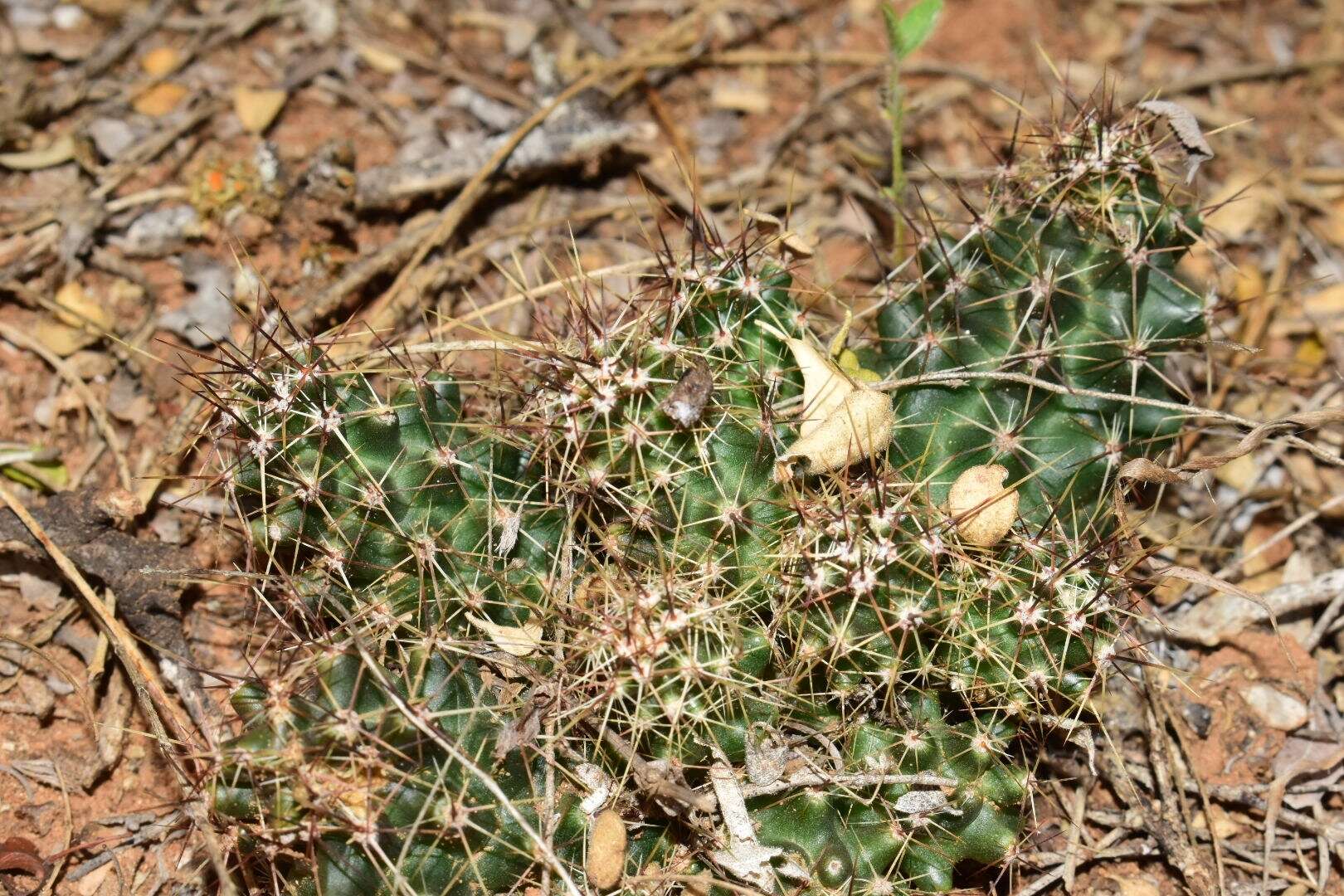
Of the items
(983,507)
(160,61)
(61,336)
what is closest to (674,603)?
(983,507)

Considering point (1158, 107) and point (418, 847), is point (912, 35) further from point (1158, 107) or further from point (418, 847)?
point (418, 847)

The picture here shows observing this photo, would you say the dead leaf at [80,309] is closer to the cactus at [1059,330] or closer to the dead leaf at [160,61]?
the dead leaf at [160,61]

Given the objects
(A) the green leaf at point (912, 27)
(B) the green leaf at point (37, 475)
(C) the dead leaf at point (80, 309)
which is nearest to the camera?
(B) the green leaf at point (37, 475)

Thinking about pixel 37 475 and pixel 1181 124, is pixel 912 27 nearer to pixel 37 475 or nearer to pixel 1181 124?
pixel 1181 124

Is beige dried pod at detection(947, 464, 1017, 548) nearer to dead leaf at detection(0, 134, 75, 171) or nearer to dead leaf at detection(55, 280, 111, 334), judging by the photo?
dead leaf at detection(55, 280, 111, 334)

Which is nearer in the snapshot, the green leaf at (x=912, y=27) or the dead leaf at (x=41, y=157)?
the green leaf at (x=912, y=27)

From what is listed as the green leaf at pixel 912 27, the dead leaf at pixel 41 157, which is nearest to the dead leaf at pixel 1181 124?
the green leaf at pixel 912 27

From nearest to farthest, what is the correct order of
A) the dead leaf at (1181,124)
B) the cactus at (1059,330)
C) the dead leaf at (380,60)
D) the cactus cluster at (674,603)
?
the cactus cluster at (674,603)
the cactus at (1059,330)
the dead leaf at (1181,124)
the dead leaf at (380,60)

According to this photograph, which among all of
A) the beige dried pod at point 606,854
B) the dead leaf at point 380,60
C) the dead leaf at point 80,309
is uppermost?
the dead leaf at point 380,60
